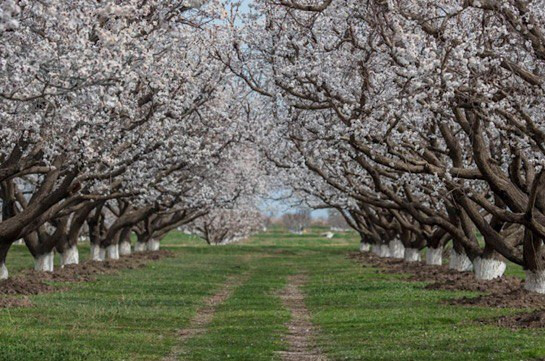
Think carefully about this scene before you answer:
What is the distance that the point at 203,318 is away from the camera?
77.2ft

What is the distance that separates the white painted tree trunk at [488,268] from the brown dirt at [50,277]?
13.9 m

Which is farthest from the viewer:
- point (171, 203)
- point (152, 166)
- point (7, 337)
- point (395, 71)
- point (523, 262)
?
point (171, 203)

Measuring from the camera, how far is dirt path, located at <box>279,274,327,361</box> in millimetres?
16594

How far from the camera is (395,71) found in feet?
67.6

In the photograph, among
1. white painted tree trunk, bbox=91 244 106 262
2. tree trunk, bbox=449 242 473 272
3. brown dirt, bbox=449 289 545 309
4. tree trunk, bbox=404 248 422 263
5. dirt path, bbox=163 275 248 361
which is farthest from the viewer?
white painted tree trunk, bbox=91 244 106 262

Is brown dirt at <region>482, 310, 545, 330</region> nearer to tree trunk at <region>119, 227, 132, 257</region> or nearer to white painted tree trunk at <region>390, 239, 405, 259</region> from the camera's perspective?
white painted tree trunk at <region>390, 239, 405, 259</region>

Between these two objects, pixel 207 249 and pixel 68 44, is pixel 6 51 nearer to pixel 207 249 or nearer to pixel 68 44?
pixel 68 44

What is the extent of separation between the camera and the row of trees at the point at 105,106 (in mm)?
14102

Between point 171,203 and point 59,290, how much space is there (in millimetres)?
13725

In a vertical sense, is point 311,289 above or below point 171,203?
below

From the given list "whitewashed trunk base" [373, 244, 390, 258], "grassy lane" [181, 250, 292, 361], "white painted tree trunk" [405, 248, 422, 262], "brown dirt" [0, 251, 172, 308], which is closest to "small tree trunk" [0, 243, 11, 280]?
"brown dirt" [0, 251, 172, 308]

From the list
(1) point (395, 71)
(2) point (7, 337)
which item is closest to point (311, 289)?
(1) point (395, 71)

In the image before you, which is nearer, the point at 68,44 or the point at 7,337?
the point at 68,44

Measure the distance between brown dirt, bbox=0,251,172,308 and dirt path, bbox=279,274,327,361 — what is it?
724 cm
